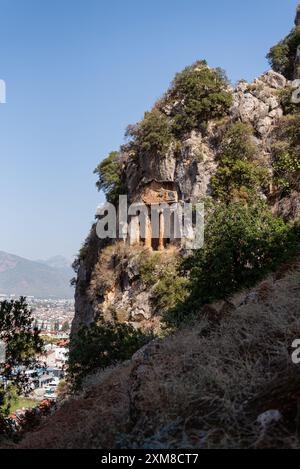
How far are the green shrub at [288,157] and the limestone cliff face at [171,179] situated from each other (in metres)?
0.74

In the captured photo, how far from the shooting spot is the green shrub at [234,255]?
15984 mm

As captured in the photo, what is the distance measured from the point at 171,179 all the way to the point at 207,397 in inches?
998

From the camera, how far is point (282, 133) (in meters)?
27.1

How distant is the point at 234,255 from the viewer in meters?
16.5

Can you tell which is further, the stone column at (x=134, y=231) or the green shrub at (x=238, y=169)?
the stone column at (x=134, y=231)

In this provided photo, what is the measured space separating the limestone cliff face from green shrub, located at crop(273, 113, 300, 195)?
74cm

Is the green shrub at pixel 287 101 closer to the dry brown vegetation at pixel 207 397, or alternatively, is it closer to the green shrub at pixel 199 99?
the green shrub at pixel 199 99

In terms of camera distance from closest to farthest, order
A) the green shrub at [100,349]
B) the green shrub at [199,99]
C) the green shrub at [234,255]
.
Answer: the green shrub at [100,349] → the green shrub at [234,255] → the green shrub at [199,99]

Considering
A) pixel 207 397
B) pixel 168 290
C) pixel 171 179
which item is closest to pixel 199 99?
pixel 171 179

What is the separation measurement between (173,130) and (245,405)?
88.2 feet

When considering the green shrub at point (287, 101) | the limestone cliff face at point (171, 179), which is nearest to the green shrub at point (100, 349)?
the limestone cliff face at point (171, 179)

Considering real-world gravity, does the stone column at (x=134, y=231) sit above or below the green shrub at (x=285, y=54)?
below
